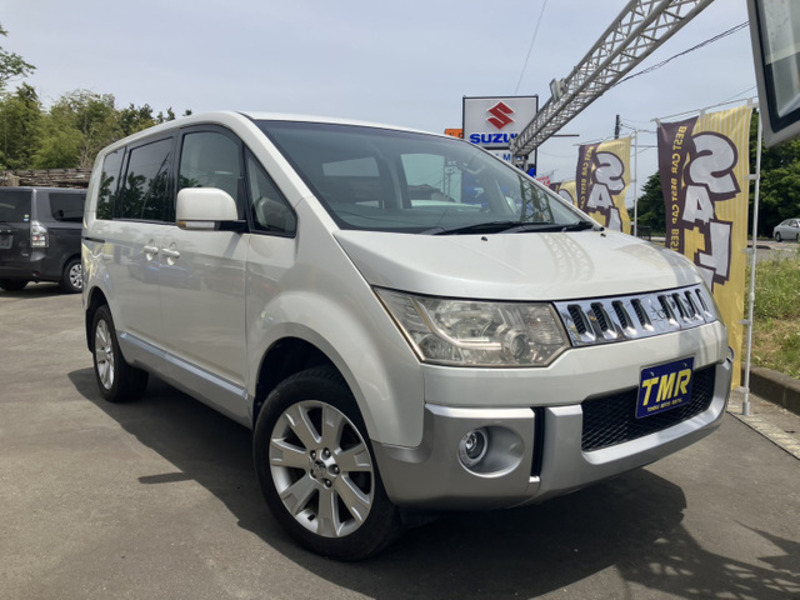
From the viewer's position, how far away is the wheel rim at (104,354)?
4.60m

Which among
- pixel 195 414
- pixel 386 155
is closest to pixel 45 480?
pixel 195 414

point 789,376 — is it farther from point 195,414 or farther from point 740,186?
point 195,414

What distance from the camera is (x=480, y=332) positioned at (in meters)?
2.12

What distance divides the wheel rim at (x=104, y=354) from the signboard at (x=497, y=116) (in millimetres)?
22224

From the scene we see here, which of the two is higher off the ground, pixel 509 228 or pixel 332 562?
pixel 509 228

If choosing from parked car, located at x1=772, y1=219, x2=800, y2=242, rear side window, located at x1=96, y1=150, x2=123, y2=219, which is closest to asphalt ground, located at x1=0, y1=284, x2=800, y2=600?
rear side window, located at x1=96, y1=150, x2=123, y2=219

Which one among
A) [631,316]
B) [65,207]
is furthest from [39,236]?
[631,316]

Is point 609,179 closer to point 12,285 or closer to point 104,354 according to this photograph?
point 104,354

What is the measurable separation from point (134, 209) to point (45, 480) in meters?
1.71

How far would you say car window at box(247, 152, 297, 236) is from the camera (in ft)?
8.89

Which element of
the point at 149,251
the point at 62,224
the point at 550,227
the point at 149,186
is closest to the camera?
the point at 550,227

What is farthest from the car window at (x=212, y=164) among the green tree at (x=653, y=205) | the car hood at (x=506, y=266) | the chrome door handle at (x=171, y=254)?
the green tree at (x=653, y=205)

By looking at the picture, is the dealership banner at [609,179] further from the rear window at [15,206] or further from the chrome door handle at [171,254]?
the rear window at [15,206]

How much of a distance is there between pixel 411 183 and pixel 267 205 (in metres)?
0.81
